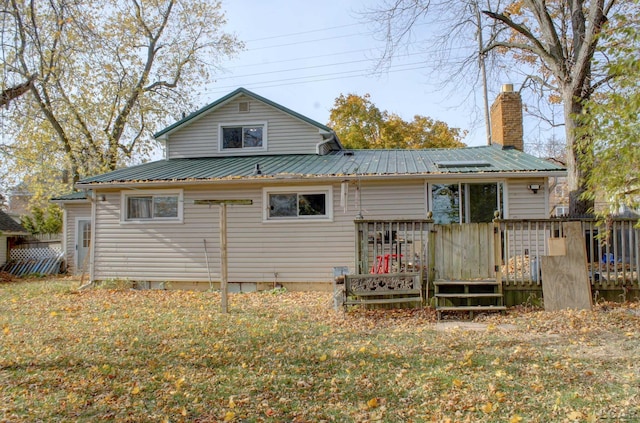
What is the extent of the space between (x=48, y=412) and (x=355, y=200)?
26.0 feet

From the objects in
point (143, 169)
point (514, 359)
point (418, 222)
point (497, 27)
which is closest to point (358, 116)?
point (497, 27)

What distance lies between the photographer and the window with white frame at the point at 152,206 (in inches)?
450

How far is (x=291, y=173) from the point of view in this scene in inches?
418

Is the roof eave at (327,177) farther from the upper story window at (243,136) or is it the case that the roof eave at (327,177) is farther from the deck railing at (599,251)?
the upper story window at (243,136)

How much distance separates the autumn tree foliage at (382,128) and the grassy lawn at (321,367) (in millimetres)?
23216

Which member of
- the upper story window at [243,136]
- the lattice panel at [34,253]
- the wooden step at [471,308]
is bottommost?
the wooden step at [471,308]

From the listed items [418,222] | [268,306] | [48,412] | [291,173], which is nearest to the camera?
[48,412]

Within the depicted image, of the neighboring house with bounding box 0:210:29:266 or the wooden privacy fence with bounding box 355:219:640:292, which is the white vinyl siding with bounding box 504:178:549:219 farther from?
the neighboring house with bounding box 0:210:29:266

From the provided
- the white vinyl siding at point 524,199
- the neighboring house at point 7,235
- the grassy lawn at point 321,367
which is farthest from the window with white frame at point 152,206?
the neighboring house at point 7,235

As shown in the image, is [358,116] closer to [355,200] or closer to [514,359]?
[355,200]

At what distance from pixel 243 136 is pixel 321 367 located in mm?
9920

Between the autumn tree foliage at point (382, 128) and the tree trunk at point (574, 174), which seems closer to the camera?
the tree trunk at point (574, 174)

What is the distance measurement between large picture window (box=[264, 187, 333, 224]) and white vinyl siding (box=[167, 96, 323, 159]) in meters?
2.53

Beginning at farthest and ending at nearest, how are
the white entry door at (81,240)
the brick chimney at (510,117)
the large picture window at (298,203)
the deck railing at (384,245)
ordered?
1. the white entry door at (81,240)
2. the brick chimney at (510,117)
3. the large picture window at (298,203)
4. the deck railing at (384,245)
